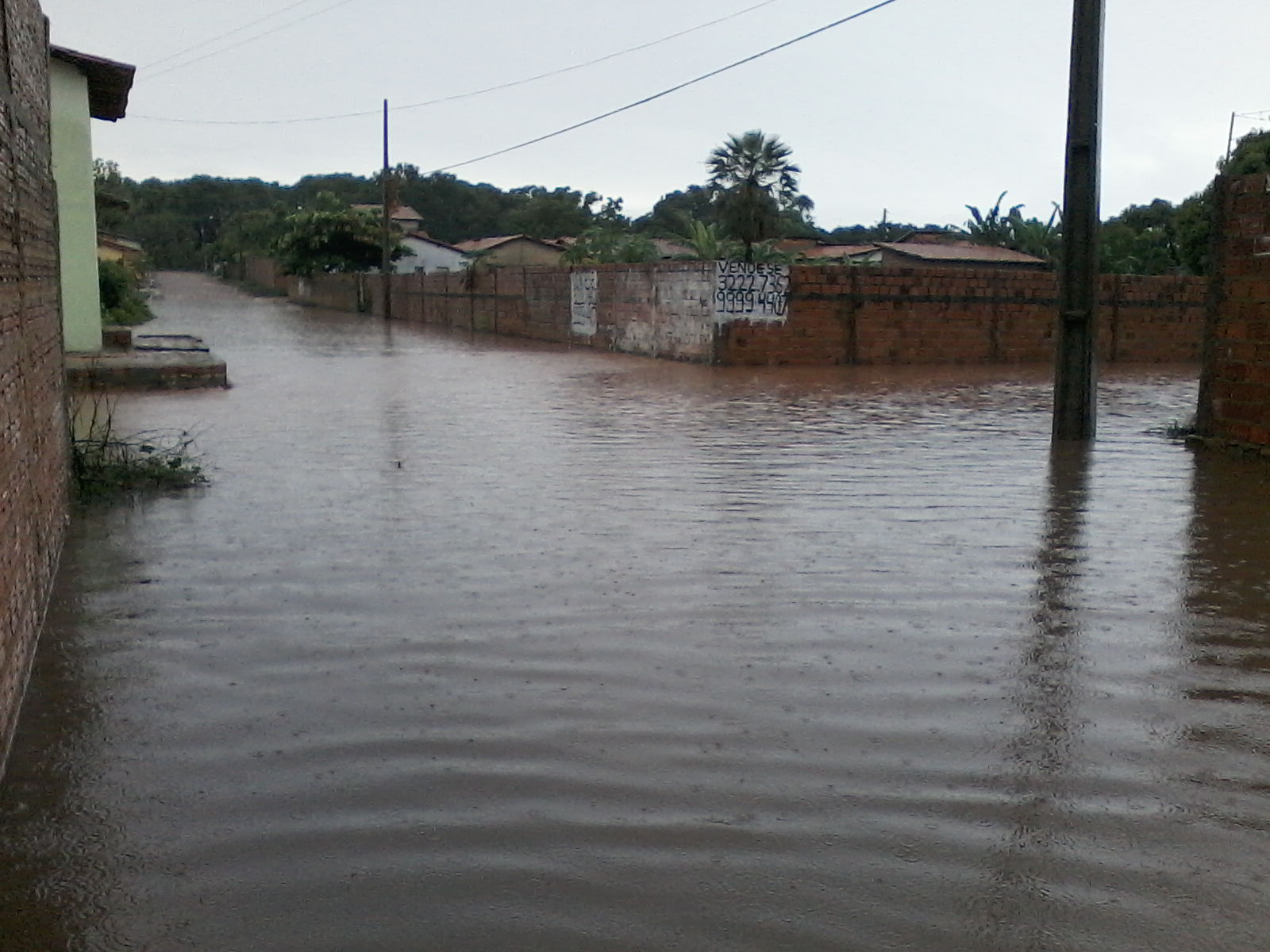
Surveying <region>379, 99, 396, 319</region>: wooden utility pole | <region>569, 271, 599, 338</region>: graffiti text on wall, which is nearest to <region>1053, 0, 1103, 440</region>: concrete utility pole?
<region>569, 271, 599, 338</region>: graffiti text on wall

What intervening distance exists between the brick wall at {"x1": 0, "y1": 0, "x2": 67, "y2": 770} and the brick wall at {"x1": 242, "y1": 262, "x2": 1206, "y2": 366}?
15.3 metres

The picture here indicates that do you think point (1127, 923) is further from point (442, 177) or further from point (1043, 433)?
point (442, 177)

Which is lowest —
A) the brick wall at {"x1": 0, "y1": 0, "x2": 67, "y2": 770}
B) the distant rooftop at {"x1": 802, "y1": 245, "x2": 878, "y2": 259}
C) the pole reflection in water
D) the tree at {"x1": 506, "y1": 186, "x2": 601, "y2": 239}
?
the pole reflection in water

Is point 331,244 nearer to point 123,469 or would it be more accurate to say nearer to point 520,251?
point 520,251

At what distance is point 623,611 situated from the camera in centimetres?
549

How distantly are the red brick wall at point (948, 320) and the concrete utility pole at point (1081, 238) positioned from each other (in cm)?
1041

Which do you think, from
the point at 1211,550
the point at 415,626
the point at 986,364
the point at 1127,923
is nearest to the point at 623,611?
the point at 415,626

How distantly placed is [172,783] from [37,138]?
4.41 meters

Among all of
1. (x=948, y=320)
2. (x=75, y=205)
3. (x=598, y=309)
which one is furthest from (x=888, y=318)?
(x=75, y=205)

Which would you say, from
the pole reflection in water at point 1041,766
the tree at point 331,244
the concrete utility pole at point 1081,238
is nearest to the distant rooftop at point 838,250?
the tree at point 331,244

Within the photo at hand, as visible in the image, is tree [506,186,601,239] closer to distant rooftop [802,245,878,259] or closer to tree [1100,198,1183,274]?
distant rooftop [802,245,878,259]

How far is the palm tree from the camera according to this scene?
172ft

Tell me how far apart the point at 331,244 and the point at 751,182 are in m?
19.4

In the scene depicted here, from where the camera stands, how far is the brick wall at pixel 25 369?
13.7ft
